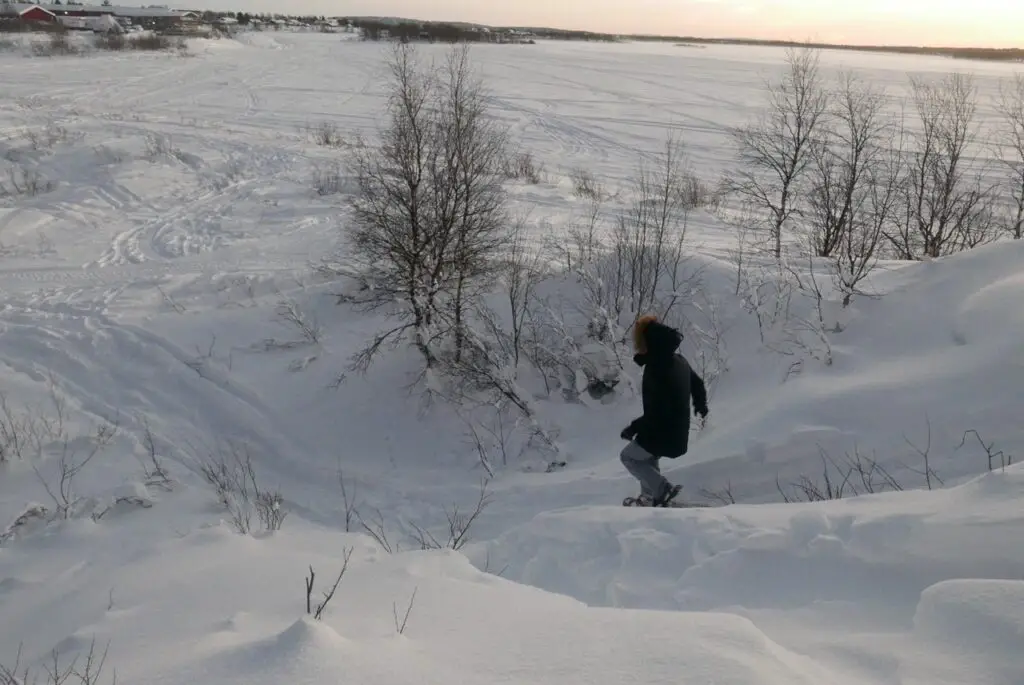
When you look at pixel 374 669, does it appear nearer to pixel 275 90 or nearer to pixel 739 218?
pixel 739 218

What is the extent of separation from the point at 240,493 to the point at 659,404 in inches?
181

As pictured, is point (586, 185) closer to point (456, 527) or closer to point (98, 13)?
point (456, 527)

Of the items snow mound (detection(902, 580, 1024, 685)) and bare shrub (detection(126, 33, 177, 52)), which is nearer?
snow mound (detection(902, 580, 1024, 685))

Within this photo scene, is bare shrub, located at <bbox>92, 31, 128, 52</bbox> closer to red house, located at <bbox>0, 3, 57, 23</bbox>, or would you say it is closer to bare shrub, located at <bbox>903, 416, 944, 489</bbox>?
red house, located at <bbox>0, 3, 57, 23</bbox>

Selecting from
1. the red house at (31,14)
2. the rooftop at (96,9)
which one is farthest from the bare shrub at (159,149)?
the rooftop at (96,9)

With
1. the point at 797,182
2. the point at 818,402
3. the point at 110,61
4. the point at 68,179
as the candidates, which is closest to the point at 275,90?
the point at 110,61

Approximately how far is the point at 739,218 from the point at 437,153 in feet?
29.4

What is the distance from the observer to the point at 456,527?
6629 millimetres

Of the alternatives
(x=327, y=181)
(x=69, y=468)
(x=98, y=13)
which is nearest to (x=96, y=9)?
(x=98, y=13)

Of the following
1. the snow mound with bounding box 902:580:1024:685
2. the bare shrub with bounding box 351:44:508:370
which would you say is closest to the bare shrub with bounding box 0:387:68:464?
the bare shrub with bounding box 351:44:508:370

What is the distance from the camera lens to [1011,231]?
13.7 meters

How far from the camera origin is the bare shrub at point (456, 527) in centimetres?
619

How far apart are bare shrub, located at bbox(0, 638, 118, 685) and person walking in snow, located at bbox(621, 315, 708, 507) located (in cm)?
372

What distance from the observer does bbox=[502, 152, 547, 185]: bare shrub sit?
19.2 m
